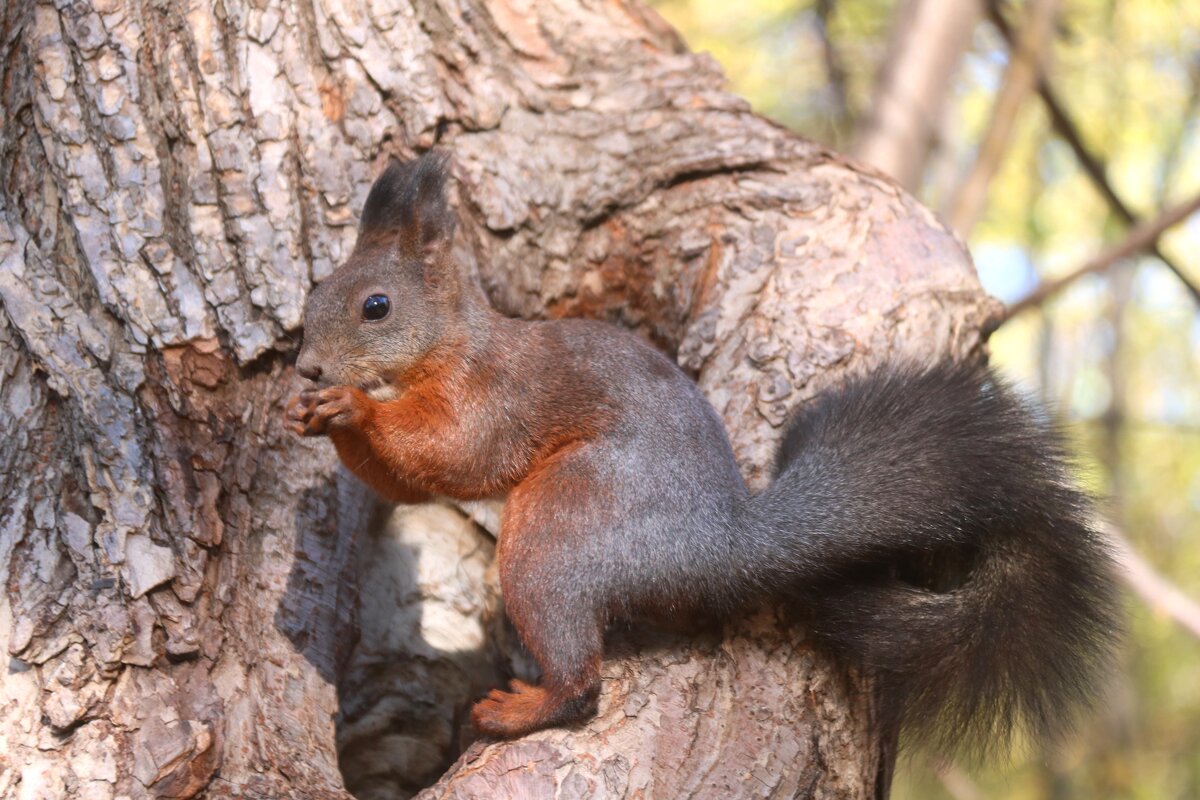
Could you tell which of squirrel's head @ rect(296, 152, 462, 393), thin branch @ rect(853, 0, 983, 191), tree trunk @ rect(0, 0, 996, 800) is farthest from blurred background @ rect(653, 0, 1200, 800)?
squirrel's head @ rect(296, 152, 462, 393)

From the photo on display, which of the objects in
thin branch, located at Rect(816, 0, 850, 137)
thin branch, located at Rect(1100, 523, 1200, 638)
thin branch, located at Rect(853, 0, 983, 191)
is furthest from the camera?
thin branch, located at Rect(816, 0, 850, 137)

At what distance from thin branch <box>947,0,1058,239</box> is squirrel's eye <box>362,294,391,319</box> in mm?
3532

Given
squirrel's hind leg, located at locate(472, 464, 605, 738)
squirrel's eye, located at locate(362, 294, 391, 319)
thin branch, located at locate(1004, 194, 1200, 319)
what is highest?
thin branch, located at locate(1004, 194, 1200, 319)

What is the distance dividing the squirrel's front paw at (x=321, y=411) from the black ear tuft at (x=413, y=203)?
1.42 feet

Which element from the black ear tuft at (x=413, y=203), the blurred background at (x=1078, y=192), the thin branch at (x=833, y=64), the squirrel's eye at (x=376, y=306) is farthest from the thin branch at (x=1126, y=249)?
the squirrel's eye at (x=376, y=306)

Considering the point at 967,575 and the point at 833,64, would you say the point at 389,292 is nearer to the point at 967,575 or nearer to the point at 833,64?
the point at 967,575

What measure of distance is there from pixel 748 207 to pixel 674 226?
22 centimetres

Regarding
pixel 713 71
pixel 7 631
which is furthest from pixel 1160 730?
pixel 7 631

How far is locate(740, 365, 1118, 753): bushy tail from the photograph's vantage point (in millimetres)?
2186

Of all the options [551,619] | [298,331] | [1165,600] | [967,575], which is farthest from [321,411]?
[1165,600]

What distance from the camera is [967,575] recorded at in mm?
2299

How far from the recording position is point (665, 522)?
7.30 feet

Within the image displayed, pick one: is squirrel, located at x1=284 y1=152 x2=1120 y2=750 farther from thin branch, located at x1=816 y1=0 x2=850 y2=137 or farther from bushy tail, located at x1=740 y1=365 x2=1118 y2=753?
thin branch, located at x1=816 y1=0 x2=850 y2=137

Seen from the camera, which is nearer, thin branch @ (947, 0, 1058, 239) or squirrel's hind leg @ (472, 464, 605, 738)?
squirrel's hind leg @ (472, 464, 605, 738)
